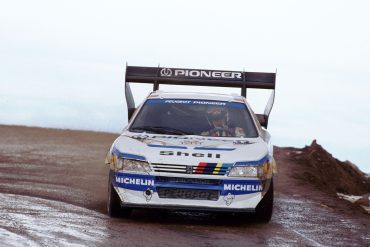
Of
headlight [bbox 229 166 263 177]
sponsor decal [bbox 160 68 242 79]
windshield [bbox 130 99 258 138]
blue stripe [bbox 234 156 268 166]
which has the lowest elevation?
headlight [bbox 229 166 263 177]

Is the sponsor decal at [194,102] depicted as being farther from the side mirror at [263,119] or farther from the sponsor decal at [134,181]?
the sponsor decal at [134,181]

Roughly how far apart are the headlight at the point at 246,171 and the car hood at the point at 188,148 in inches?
3.9

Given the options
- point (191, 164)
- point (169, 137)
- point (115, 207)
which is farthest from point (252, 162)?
point (115, 207)

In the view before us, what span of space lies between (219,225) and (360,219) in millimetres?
3146

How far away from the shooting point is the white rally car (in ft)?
39.2

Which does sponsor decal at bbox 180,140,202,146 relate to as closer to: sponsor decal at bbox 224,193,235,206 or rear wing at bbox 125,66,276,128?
sponsor decal at bbox 224,193,235,206

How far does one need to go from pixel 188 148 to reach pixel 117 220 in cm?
128

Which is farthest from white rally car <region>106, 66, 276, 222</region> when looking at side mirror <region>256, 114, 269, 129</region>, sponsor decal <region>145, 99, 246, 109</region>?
side mirror <region>256, 114, 269, 129</region>

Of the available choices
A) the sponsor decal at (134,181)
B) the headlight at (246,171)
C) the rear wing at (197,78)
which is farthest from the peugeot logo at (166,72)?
the headlight at (246,171)

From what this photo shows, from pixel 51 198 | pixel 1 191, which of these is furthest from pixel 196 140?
pixel 1 191

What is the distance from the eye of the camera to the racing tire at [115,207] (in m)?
12.3

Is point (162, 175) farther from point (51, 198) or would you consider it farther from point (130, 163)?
point (51, 198)

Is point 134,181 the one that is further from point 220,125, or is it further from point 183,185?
point 220,125

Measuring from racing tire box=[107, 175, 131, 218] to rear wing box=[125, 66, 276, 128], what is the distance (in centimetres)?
376
